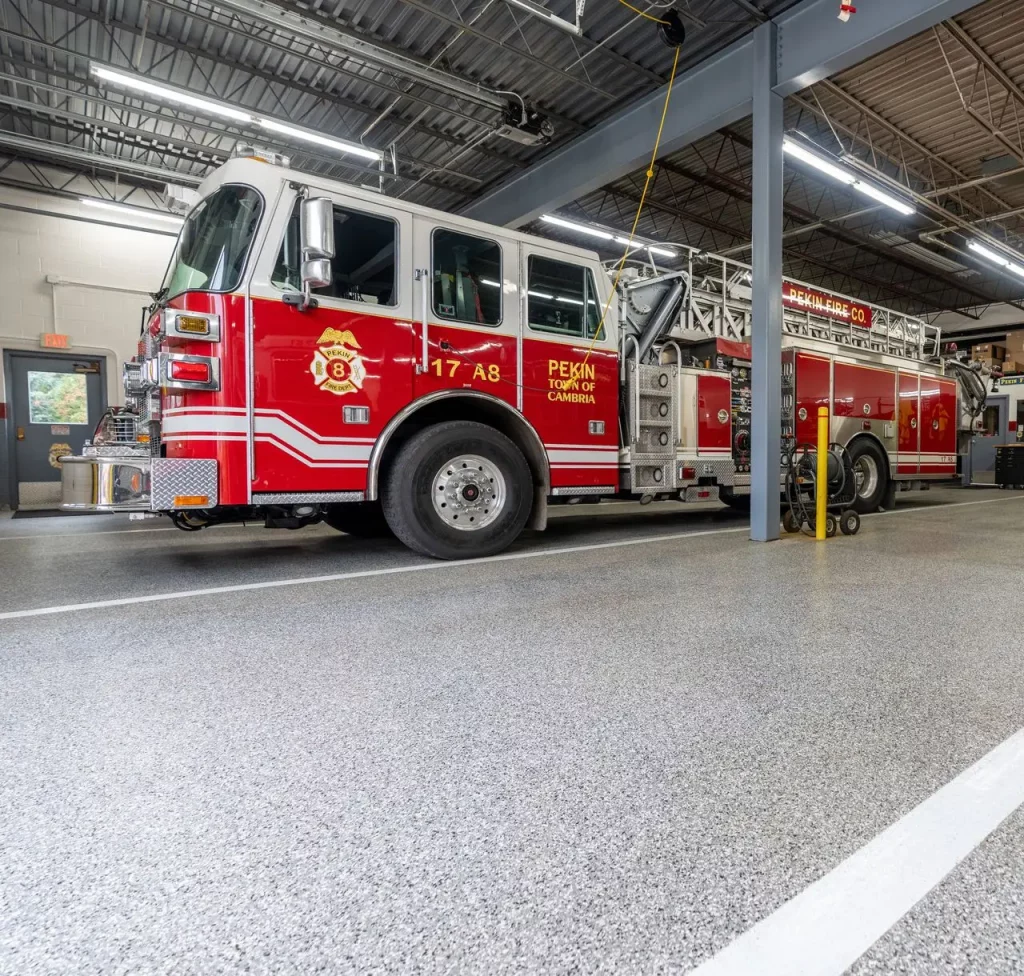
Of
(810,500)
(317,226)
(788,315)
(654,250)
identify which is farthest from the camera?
(654,250)

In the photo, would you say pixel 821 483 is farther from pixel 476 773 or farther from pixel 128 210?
pixel 128 210

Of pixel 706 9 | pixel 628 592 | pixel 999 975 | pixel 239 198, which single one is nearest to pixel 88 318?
pixel 239 198

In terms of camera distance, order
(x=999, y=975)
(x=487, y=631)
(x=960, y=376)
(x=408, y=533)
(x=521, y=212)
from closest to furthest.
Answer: (x=999, y=975)
(x=487, y=631)
(x=408, y=533)
(x=521, y=212)
(x=960, y=376)

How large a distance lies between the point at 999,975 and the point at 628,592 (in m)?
2.66

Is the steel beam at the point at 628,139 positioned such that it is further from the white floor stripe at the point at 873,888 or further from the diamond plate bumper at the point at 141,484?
the white floor stripe at the point at 873,888

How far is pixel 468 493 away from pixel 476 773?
3.10 m

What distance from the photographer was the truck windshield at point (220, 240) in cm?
379

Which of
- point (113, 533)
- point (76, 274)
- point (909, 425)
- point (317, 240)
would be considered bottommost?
point (113, 533)

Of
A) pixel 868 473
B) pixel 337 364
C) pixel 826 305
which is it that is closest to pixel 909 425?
pixel 868 473

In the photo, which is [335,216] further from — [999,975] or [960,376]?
[960,376]

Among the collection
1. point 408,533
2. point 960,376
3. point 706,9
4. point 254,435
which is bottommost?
point 408,533

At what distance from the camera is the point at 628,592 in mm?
3590

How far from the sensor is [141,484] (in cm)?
359

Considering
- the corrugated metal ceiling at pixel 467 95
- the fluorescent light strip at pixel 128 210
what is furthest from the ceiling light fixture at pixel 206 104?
the fluorescent light strip at pixel 128 210
